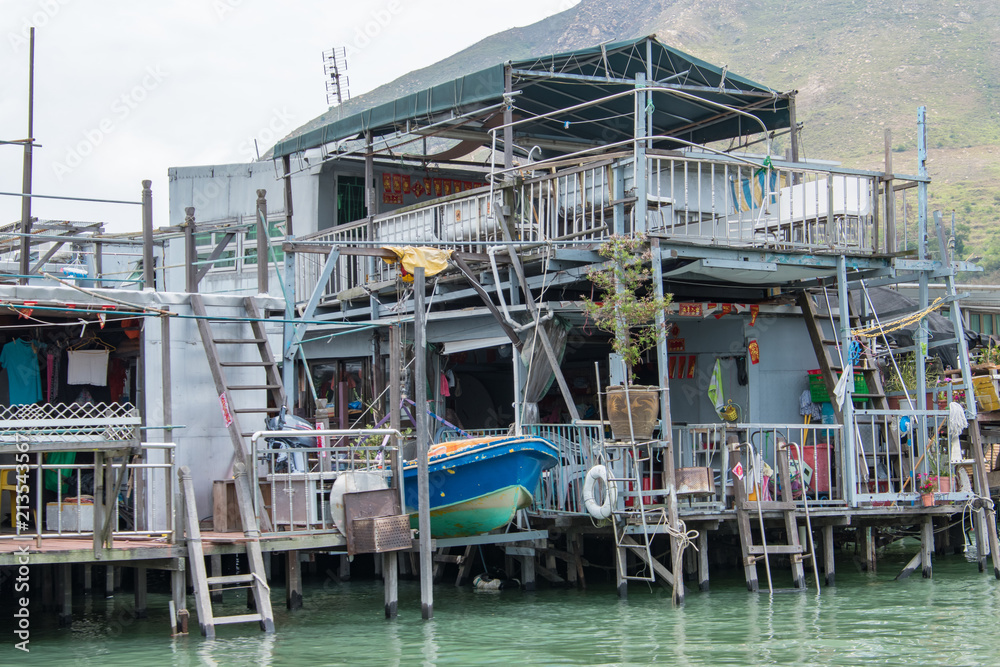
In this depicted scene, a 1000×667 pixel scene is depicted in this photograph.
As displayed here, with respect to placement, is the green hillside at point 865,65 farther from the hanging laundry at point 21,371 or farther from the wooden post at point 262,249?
the hanging laundry at point 21,371

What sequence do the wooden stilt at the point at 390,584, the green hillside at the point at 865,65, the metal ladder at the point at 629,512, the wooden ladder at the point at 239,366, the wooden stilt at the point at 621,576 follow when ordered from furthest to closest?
the green hillside at the point at 865,65
the wooden stilt at the point at 621,576
the metal ladder at the point at 629,512
the wooden stilt at the point at 390,584
the wooden ladder at the point at 239,366

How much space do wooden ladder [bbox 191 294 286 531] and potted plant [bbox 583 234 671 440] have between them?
13.3 ft

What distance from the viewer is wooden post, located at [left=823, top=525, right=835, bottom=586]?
565 inches

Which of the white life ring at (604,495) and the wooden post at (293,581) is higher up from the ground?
the white life ring at (604,495)

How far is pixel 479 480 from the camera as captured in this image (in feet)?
43.1

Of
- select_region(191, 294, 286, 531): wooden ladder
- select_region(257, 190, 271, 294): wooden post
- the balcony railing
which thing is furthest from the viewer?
select_region(257, 190, 271, 294): wooden post

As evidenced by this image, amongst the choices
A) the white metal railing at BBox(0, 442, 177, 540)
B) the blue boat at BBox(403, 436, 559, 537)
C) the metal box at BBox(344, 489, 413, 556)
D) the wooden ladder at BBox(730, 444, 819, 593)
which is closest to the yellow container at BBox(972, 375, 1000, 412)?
the wooden ladder at BBox(730, 444, 819, 593)

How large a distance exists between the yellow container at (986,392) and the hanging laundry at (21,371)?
43.2ft

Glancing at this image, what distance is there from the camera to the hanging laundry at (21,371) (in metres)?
14.8

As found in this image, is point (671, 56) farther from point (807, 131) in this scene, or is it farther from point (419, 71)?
point (419, 71)

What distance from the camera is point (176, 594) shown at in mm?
11391

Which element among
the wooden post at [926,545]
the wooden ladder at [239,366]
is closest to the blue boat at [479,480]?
the wooden ladder at [239,366]

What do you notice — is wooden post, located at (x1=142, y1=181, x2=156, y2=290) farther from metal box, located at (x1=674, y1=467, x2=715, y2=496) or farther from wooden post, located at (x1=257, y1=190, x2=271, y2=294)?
metal box, located at (x1=674, y1=467, x2=715, y2=496)

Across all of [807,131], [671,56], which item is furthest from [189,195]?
[807,131]
